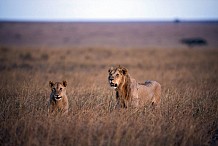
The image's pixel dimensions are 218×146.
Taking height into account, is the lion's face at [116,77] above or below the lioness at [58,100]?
above

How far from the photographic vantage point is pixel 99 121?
24.5 ft

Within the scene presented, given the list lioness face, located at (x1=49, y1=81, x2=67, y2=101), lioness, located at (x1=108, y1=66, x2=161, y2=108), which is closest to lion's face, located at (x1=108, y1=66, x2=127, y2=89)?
lioness, located at (x1=108, y1=66, x2=161, y2=108)

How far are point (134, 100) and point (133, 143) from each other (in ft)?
8.06

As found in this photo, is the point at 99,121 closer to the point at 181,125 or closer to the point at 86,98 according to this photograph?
the point at 181,125

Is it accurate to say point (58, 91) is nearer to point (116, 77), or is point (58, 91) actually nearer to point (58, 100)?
point (58, 100)

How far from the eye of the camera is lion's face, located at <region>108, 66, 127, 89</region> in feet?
27.1

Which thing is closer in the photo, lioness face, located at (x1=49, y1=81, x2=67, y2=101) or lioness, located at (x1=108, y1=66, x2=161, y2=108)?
lioness face, located at (x1=49, y1=81, x2=67, y2=101)

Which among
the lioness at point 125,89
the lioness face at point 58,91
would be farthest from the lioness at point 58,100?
the lioness at point 125,89

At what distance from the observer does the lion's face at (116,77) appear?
27.1ft

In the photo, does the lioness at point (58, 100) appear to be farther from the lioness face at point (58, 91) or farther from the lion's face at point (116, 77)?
the lion's face at point (116, 77)

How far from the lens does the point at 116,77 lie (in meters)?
8.34

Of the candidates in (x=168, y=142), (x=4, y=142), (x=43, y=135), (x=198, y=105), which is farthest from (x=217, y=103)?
(x=4, y=142)

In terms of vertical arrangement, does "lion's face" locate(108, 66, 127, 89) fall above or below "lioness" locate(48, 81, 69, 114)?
above

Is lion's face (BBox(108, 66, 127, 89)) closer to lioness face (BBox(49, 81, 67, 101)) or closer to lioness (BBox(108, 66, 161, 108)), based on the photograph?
lioness (BBox(108, 66, 161, 108))
